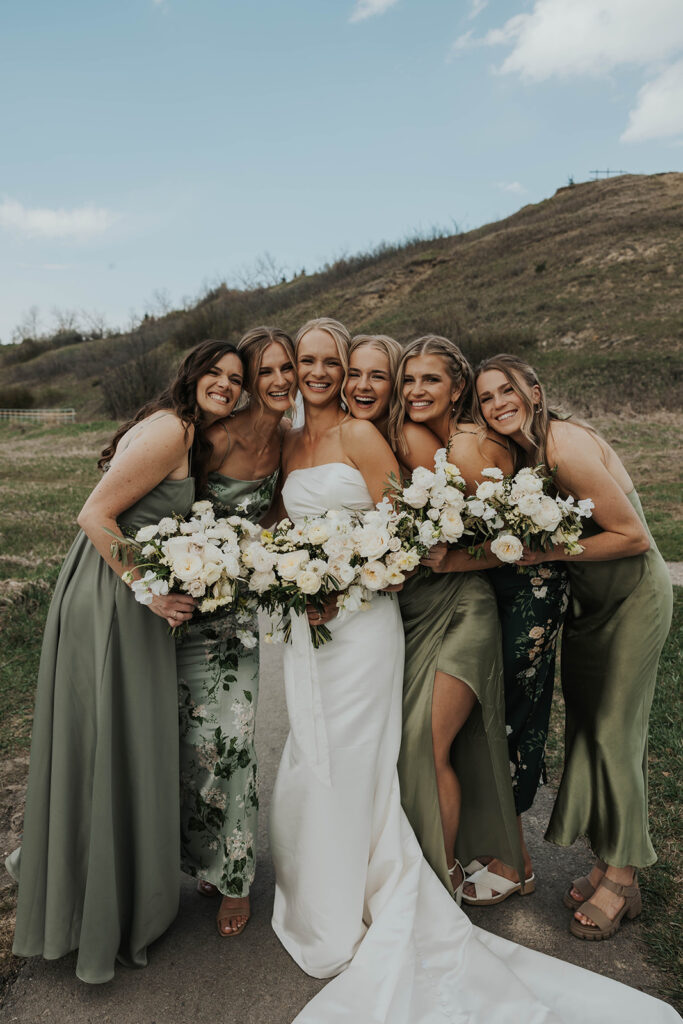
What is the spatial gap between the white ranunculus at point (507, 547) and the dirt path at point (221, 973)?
178cm

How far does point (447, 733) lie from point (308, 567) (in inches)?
41.8

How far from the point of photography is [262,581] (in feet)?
10.2

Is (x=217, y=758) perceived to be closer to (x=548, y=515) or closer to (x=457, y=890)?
(x=457, y=890)

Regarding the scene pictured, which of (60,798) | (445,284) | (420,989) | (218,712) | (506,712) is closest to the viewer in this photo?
(420,989)

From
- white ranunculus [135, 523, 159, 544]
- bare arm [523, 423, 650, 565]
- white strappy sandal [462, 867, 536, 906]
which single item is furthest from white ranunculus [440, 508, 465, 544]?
white strappy sandal [462, 867, 536, 906]

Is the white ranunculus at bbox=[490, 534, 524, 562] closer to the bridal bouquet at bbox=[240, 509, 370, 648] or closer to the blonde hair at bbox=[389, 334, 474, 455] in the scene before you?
the bridal bouquet at bbox=[240, 509, 370, 648]

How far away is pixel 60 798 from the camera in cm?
305

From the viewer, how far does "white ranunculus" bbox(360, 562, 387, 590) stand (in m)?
3.14

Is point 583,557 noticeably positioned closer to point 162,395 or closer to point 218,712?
point 218,712

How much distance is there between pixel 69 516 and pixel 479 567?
10.9 m

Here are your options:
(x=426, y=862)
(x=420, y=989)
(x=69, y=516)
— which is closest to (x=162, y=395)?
(x=426, y=862)

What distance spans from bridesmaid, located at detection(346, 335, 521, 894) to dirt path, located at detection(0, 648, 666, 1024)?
383mm

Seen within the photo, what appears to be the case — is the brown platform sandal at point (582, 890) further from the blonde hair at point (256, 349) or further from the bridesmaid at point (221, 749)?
the blonde hair at point (256, 349)

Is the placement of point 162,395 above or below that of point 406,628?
above
